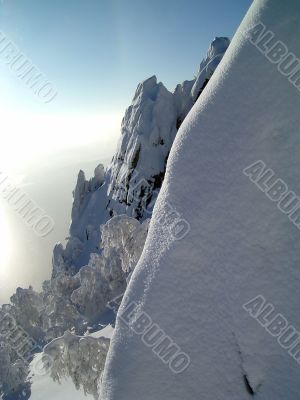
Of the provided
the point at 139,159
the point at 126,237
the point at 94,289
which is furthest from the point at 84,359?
the point at 139,159

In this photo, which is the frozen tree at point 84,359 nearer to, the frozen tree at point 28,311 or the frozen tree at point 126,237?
the frozen tree at point 126,237

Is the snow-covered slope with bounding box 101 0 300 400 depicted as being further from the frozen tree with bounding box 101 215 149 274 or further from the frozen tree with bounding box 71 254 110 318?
the frozen tree with bounding box 71 254 110 318

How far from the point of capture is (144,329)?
3.31m

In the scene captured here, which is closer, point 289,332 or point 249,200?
point 289,332

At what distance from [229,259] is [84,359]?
5.58 m

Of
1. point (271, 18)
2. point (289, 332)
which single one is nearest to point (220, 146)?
point (271, 18)

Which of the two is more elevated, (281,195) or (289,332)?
(281,195)

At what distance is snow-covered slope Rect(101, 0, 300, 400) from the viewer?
10.1 feet

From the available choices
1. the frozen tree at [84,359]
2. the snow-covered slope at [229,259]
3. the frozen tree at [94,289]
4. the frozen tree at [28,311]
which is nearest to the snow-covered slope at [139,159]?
the frozen tree at [28,311]

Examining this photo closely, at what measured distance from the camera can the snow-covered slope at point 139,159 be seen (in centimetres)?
3484

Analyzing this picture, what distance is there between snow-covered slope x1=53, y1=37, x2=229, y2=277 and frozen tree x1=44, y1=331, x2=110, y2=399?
25617mm

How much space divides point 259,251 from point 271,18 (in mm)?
2760

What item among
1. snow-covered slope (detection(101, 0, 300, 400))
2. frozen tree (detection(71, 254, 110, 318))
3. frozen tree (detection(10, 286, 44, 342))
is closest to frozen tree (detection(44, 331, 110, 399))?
snow-covered slope (detection(101, 0, 300, 400))

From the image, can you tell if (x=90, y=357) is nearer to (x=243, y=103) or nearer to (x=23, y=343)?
(x=243, y=103)
